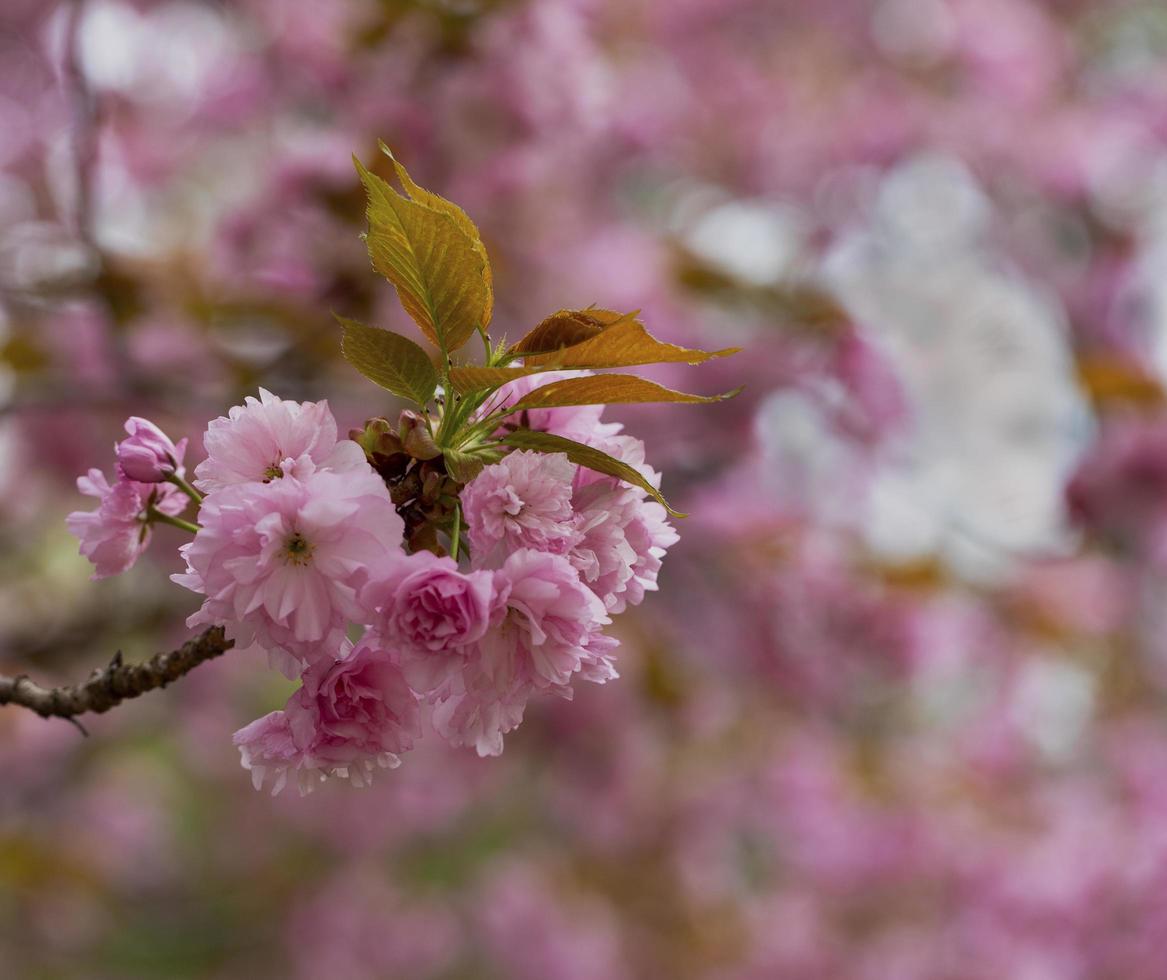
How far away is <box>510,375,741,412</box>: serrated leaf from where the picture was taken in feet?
1.55

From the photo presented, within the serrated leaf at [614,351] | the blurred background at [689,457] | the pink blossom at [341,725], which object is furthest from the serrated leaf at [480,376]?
the blurred background at [689,457]

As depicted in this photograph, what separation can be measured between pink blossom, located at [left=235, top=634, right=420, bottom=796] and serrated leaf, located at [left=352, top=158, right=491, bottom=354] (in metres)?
0.15

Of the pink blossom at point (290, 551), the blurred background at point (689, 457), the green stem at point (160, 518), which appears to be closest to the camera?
the pink blossom at point (290, 551)

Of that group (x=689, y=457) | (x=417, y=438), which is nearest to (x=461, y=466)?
(x=417, y=438)

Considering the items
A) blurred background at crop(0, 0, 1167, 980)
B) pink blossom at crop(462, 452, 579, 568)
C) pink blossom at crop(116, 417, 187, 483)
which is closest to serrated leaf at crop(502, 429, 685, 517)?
pink blossom at crop(462, 452, 579, 568)

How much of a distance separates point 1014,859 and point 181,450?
9.67 feet

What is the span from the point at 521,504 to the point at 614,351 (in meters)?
0.08

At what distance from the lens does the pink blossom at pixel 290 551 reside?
435mm

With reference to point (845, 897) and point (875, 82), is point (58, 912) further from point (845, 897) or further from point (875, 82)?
point (875, 82)

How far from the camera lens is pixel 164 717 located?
3184 millimetres

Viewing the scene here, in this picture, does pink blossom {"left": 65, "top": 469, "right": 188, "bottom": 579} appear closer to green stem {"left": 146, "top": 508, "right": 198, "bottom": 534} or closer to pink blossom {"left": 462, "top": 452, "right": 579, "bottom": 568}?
green stem {"left": 146, "top": 508, "right": 198, "bottom": 534}

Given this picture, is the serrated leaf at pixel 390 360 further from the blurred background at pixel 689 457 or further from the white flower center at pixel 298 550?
the blurred background at pixel 689 457

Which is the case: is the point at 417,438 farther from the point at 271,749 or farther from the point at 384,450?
the point at 271,749

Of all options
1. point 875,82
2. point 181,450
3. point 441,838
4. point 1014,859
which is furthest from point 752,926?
point 181,450
